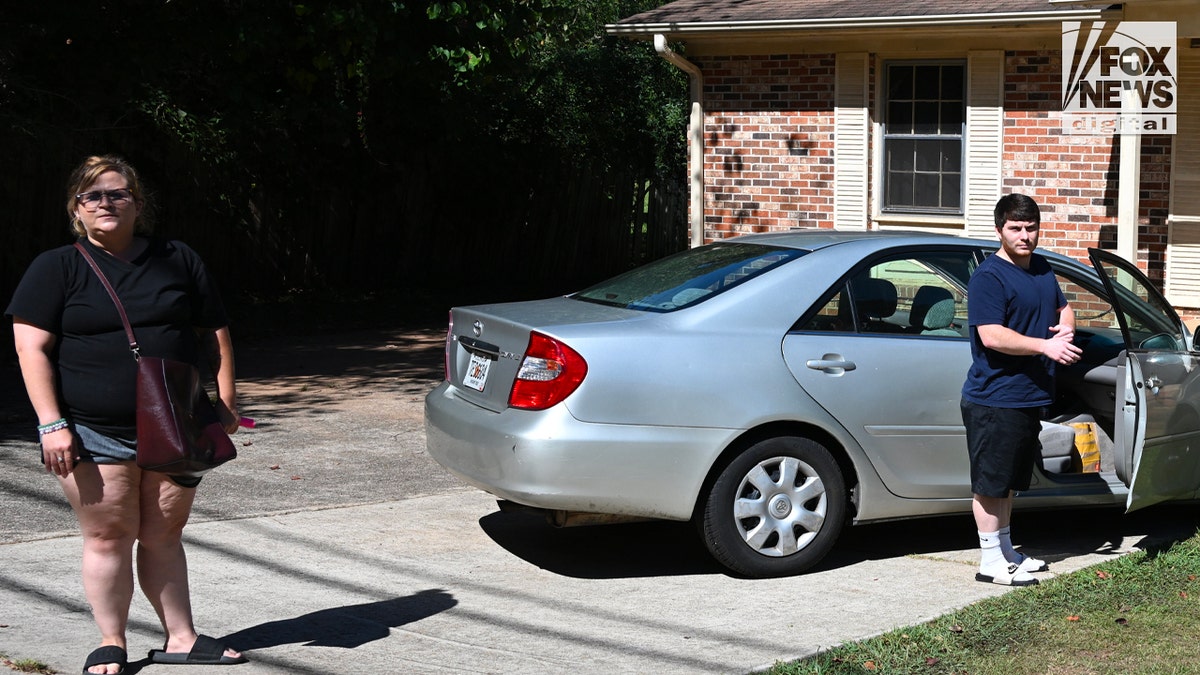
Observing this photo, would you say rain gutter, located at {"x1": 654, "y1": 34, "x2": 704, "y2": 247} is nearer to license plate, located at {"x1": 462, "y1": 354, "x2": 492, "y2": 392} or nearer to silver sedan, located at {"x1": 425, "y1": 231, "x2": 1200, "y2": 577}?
silver sedan, located at {"x1": 425, "y1": 231, "x2": 1200, "y2": 577}

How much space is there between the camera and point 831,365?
604 centimetres

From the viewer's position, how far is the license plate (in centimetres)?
613

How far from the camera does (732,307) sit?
6051 millimetres

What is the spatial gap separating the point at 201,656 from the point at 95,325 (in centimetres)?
119

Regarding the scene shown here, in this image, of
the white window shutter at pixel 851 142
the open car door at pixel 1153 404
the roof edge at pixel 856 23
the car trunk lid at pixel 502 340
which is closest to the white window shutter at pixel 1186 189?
the roof edge at pixel 856 23

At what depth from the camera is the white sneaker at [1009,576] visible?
587cm

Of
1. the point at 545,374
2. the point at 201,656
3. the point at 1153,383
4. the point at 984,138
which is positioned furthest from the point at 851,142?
the point at 201,656

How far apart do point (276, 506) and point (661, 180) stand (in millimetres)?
13897

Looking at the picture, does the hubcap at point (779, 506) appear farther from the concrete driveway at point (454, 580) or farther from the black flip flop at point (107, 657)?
the black flip flop at point (107, 657)

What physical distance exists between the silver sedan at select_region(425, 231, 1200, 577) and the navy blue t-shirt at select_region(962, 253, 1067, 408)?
43 cm

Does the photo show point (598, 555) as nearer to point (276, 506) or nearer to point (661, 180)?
point (276, 506)

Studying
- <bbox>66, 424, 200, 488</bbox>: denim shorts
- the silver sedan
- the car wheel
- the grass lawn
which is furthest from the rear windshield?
<bbox>66, 424, 200, 488</bbox>: denim shorts

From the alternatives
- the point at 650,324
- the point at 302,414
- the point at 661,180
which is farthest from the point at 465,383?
the point at 661,180

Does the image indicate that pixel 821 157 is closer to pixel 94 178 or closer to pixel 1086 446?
pixel 1086 446
